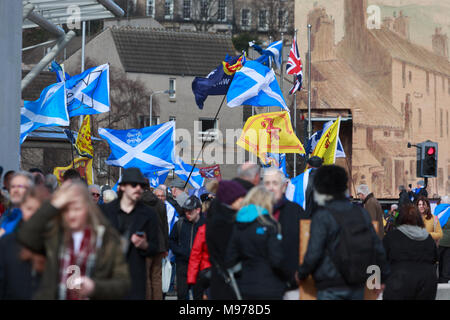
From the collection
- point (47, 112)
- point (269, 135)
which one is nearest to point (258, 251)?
point (269, 135)

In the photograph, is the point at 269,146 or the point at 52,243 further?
the point at 269,146

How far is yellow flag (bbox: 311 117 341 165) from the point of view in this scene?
1678cm

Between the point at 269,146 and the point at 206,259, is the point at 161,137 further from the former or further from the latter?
the point at 206,259

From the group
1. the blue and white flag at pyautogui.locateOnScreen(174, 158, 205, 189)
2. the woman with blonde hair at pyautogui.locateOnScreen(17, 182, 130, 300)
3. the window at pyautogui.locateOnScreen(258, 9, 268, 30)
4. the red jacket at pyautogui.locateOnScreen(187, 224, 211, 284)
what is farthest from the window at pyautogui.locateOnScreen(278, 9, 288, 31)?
the woman with blonde hair at pyautogui.locateOnScreen(17, 182, 130, 300)

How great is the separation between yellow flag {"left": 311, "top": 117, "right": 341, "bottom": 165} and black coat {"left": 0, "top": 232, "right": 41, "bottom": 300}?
11524 millimetres

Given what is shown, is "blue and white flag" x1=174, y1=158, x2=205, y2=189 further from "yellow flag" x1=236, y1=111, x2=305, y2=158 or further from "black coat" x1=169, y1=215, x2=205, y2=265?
"black coat" x1=169, y1=215, x2=205, y2=265

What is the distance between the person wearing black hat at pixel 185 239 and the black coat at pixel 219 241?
3.06m

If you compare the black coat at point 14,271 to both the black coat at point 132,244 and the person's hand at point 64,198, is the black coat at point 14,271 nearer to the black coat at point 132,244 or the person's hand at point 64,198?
the person's hand at point 64,198

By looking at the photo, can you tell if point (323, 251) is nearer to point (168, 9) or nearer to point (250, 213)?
point (250, 213)

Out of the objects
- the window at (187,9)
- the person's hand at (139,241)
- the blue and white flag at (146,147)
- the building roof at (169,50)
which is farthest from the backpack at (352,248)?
the window at (187,9)

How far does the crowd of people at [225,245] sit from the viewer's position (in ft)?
16.9

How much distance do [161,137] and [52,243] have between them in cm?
1244
